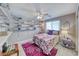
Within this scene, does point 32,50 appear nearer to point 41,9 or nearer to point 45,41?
point 45,41

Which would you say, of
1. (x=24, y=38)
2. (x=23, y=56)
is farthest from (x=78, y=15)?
(x=23, y=56)

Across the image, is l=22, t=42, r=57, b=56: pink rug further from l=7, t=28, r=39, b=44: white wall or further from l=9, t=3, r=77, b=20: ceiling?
l=9, t=3, r=77, b=20: ceiling

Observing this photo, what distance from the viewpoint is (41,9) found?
1469 millimetres

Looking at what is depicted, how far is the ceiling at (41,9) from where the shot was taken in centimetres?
145

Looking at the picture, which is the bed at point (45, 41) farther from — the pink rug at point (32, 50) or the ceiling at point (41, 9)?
the ceiling at point (41, 9)

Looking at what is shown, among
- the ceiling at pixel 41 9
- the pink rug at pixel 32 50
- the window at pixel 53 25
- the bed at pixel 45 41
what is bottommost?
the pink rug at pixel 32 50

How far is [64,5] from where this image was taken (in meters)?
1.48

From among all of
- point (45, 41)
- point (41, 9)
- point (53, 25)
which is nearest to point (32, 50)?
point (45, 41)

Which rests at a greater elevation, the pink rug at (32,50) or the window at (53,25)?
the window at (53,25)

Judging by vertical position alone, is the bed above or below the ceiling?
below

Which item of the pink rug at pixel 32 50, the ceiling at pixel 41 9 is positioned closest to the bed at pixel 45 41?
the pink rug at pixel 32 50

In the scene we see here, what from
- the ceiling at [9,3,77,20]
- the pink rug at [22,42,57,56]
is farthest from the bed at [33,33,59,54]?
the ceiling at [9,3,77,20]

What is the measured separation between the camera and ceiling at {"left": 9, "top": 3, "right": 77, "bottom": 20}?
1454 mm

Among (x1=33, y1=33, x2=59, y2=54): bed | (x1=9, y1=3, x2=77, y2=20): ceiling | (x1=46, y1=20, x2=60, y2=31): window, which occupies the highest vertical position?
(x1=9, y1=3, x2=77, y2=20): ceiling
